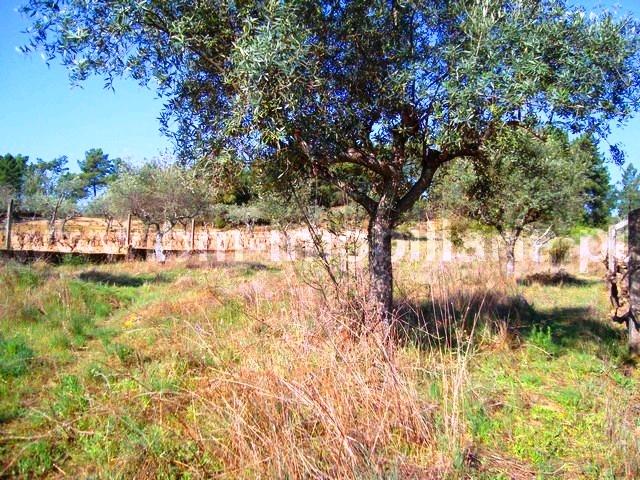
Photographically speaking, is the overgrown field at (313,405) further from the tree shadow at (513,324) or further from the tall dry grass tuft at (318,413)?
the tree shadow at (513,324)

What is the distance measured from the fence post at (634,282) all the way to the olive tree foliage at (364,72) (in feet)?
5.65

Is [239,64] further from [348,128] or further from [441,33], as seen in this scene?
[441,33]

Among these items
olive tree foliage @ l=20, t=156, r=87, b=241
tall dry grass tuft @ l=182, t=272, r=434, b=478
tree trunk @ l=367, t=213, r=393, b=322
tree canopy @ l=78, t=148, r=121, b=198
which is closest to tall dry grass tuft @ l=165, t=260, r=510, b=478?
tall dry grass tuft @ l=182, t=272, r=434, b=478

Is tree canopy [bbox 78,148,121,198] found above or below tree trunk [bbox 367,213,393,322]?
above

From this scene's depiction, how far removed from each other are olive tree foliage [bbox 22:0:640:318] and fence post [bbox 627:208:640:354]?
1.72 m

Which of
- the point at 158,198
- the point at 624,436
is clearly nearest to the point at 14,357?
the point at 624,436

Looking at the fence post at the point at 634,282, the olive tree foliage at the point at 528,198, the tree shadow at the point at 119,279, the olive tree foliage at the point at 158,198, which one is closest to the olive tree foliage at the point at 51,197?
the olive tree foliage at the point at 158,198

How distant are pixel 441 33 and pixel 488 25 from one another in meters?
1.30

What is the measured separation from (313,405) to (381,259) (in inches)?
135

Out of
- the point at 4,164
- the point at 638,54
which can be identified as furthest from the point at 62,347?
the point at 4,164

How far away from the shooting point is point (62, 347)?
22.4ft

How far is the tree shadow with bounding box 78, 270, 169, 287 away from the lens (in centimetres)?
1403

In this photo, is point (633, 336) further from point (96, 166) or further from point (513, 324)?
point (96, 166)

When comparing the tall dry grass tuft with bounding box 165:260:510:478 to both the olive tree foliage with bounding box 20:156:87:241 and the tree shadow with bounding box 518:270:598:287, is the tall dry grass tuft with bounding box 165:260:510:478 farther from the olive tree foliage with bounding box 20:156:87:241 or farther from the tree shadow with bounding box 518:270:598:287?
the olive tree foliage with bounding box 20:156:87:241
